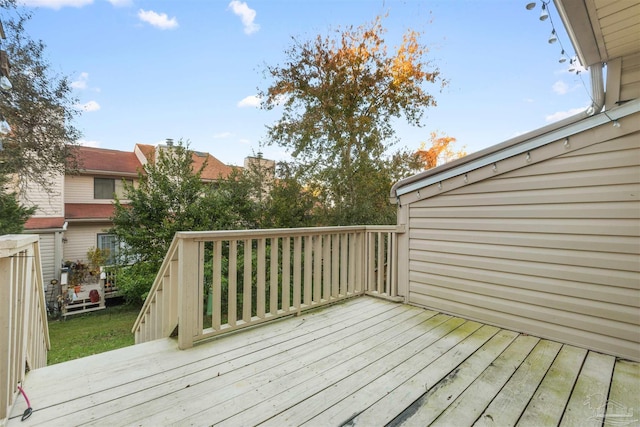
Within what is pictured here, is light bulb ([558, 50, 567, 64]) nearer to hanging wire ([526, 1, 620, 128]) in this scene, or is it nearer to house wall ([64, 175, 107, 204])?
hanging wire ([526, 1, 620, 128])

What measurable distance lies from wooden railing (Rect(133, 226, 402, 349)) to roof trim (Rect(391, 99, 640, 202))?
0.59 meters

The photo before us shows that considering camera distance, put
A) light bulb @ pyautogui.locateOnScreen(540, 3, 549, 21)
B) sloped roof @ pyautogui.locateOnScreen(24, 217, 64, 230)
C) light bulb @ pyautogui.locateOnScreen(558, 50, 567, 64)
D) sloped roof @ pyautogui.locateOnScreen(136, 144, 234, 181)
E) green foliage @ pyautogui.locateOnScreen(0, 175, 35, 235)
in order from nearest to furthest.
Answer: light bulb @ pyautogui.locateOnScreen(540, 3, 549, 21) → light bulb @ pyautogui.locateOnScreen(558, 50, 567, 64) → green foliage @ pyautogui.locateOnScreen(0, 175, 35, 235) → sloped roof @ pyautogui.locateOnScreen(24, 217, 64, 230) → sloped roof @ pyautogui.locateOnScreen(136, 144, 234, 181)

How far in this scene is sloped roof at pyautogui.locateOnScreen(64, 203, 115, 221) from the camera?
9922 mm

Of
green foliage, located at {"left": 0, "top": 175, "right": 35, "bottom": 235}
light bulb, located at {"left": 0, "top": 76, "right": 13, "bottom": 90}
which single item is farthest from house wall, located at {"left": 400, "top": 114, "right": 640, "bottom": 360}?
green foliage, located at {"left": 0, "top": 175, "right": 35, "bottom": 235}

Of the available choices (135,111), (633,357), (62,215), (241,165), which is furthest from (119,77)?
(633,357)

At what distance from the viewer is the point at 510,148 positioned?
263 cm

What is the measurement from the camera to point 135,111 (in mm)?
Result: 9945

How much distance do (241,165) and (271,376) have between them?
7.86 meters

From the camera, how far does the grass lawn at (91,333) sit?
5.94 m

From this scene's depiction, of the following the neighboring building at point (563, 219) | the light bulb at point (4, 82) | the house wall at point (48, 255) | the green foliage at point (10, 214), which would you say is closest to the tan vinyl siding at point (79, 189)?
the house wall at point (48, 255)

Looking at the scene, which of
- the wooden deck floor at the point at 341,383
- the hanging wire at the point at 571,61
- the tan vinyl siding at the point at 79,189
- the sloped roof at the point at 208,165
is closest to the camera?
the wooden deck floor at the point at 341,383

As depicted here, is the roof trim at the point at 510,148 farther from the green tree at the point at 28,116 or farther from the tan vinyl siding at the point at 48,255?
the tan vinyl siding at the point at 48,255

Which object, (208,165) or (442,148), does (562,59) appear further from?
(208,165)

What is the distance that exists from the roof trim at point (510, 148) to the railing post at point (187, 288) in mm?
2350
